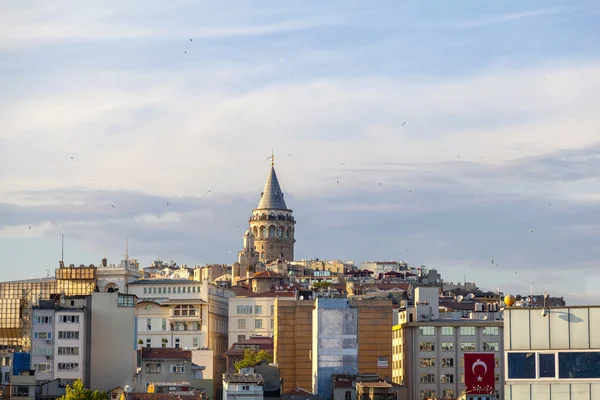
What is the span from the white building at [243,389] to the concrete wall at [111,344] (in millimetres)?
15181

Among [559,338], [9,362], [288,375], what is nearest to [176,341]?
[288,375]

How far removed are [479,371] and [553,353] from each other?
87.9 metres

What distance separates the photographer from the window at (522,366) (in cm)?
4522

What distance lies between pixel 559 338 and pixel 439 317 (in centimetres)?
11813

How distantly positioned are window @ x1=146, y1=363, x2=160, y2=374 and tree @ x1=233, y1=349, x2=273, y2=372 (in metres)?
11.1

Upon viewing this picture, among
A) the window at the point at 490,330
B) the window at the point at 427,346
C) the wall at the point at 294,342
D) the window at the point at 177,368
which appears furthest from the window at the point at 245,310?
the window at the point at 177,368

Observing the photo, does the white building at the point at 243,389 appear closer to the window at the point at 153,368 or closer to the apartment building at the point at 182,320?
the window at the point at 153,368

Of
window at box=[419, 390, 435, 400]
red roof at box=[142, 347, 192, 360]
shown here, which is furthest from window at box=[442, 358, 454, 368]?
red roof at box=[142, 347, 192, 360]

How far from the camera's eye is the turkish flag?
128500mm

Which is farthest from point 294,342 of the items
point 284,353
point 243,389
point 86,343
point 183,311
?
point 243,389

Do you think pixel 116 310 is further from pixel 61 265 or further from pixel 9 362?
pixel 61 265

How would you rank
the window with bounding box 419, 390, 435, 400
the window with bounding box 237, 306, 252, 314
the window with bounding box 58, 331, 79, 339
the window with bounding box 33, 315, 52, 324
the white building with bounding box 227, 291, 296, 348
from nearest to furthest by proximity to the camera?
the window with bounding box 58, 331, 79, 339, the window with bounding box 33, 315, 52, 324, the window with bounding box 419, 390, 435, 400, the white building with bounding box 227, 291, 296, 348, the window with bounding box 237, 306, 252, 314

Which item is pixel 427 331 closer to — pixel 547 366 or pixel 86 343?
pixel 86 343

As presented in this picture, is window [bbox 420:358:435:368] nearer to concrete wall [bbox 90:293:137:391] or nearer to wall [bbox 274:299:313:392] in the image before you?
wall [bbox 274:299:313:392]
